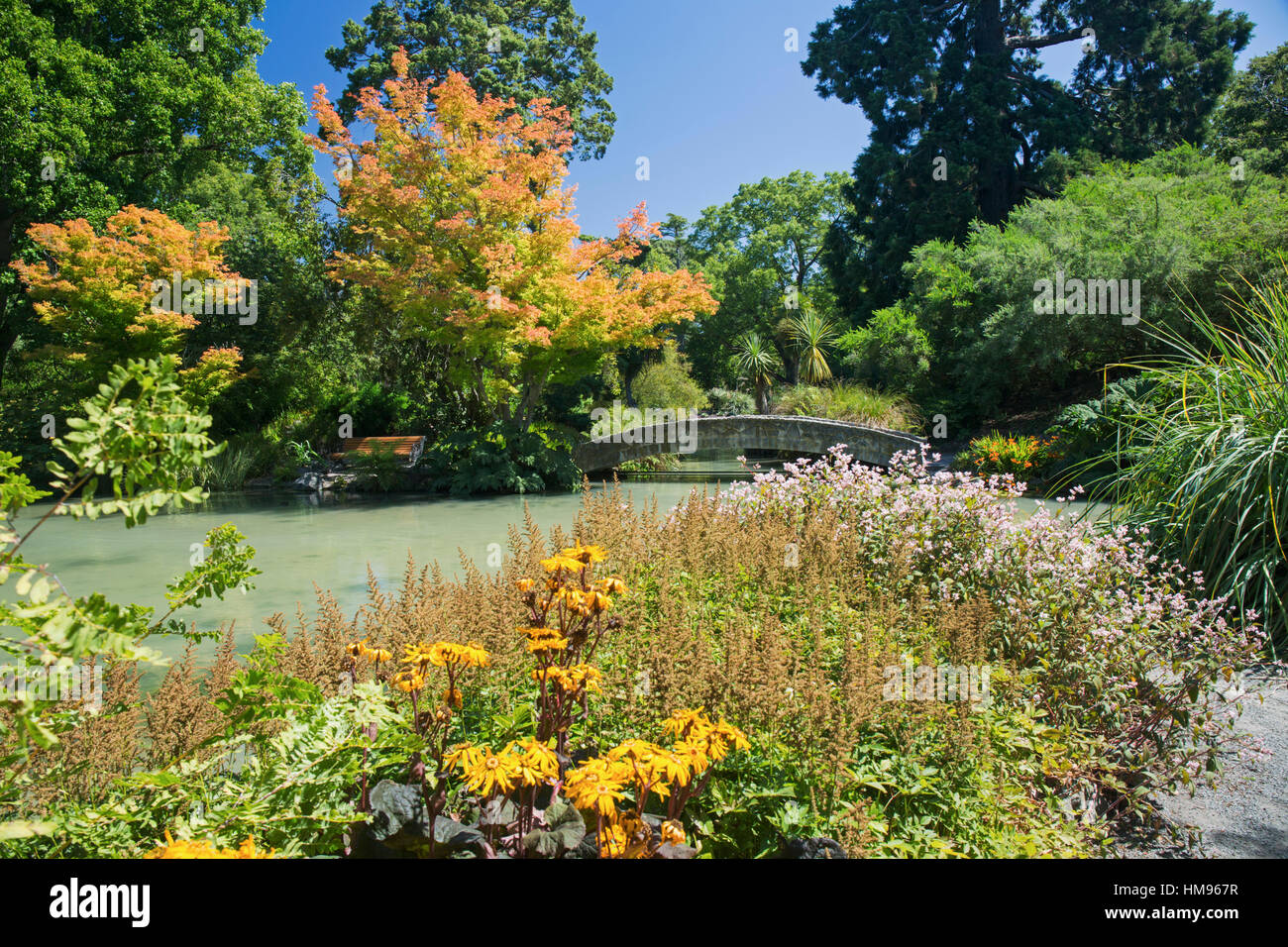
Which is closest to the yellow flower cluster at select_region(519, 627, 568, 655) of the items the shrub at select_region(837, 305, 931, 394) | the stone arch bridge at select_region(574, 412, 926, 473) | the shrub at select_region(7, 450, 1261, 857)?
the shrub at select_region(7, 450, 1261, 857)

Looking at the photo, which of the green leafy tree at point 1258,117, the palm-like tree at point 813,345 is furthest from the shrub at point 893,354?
the green leafy tree at point 1258,117

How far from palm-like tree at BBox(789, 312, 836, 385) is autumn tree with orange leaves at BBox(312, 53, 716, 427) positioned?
10297mm

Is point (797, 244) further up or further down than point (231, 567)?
further up

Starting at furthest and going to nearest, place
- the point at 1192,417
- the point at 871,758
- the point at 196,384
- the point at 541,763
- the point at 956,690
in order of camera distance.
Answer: the point at 196,384
the point at 1192,417
the point at 956,690
the point at 871,758
the point at 541,763

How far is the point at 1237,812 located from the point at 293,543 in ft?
32.5

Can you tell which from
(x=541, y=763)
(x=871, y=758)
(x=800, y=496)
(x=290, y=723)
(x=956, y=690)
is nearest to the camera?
(x=541, y=763)

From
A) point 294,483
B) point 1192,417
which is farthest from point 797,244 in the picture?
point 1192,417

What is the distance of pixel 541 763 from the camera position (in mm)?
1629

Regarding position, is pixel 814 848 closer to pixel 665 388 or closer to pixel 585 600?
pixel 585 600

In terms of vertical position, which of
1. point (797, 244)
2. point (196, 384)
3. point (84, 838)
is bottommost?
point (84, 838)

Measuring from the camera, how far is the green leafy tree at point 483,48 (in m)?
24.7

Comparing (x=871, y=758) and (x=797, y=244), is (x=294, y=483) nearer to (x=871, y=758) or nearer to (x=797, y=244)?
(x=871, y=758)

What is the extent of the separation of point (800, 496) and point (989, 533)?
5.03 ft
